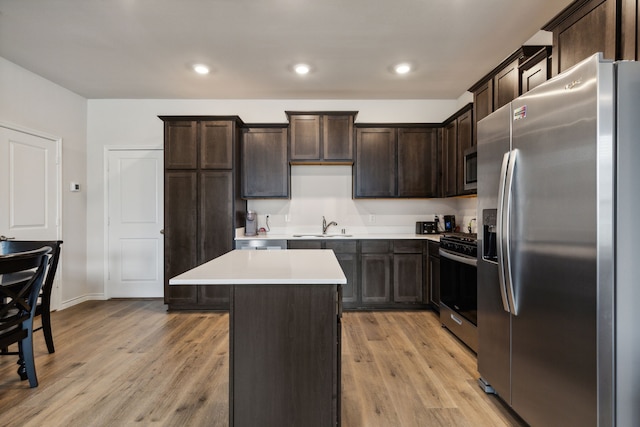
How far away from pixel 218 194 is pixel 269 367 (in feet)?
9.03

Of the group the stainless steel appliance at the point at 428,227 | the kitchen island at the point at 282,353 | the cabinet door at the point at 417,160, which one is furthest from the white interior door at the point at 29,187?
the stainless steel appliance at the point at 428,227

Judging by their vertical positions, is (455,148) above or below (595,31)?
below

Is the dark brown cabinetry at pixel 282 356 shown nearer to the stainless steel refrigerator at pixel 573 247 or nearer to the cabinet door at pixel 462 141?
the stainless steel refrigerator at pixel 573 247

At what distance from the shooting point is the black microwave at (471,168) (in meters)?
3.05

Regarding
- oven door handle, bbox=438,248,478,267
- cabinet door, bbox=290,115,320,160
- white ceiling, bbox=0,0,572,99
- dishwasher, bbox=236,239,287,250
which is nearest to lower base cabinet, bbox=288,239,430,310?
dishwasher, bbox=236,239,287,250

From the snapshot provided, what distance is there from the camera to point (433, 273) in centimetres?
377

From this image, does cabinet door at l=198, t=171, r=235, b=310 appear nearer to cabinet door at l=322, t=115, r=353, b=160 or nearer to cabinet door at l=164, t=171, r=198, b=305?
cabinet door at l=164, t=171, r=198, b=305

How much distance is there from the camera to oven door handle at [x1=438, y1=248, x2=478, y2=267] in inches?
102

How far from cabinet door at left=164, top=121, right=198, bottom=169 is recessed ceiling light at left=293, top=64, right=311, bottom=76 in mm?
1414

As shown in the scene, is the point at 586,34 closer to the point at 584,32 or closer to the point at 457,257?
the point at 584,32

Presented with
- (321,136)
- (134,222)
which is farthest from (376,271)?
(134,222)

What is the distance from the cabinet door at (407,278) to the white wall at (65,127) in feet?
13.7

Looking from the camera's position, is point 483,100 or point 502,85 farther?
point 483,100

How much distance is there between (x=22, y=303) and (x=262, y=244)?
219cm
